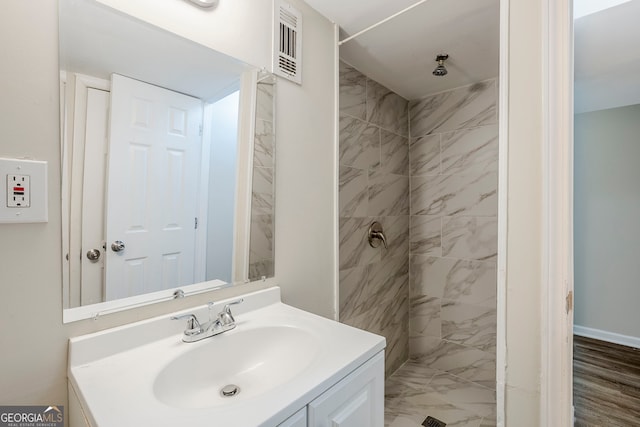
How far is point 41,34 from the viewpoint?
700mm

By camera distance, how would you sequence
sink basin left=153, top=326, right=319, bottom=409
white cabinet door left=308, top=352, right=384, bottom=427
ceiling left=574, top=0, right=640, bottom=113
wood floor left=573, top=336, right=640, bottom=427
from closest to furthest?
white cabinet door left=308, top=352, right=384, bottom=427
sink basin left=153, top=326, right=319, bottom=409
ceiling left=574, top=0, right=640, bottom=113
wood floor left=573, top=336, right=640, bottom=427

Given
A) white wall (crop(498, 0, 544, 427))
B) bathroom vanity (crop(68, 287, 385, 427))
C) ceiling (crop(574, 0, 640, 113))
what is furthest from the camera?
ceiling (crop(574, 0, 640, 113))

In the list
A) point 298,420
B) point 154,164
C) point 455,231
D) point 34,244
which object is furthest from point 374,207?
point 34,244

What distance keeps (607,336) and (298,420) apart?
3.60m

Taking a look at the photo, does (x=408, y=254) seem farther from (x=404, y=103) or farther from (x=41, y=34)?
(x=41, y=34)

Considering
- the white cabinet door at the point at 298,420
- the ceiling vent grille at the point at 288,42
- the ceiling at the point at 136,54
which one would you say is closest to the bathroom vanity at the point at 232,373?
the white cabinet door at the point at 298,420

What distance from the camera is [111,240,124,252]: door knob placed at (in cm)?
84

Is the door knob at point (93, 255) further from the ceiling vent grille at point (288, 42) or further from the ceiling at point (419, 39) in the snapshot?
the ceiling at point (419, 39)

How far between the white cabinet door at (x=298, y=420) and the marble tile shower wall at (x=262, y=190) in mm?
588

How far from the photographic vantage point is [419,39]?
159cm

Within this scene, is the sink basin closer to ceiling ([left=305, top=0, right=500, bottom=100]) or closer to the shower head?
ceiling ([left=305, top=0, right=500, bottom=100])

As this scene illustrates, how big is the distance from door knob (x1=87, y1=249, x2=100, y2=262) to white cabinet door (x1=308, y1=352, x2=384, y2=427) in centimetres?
70

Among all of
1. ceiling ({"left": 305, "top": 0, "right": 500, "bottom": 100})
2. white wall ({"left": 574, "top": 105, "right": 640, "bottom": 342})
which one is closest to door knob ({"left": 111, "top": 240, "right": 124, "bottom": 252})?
ceiling ({"left": 305, "top": 0, "right": 500, "bottom": 100})

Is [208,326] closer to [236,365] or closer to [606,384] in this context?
[236,365]
